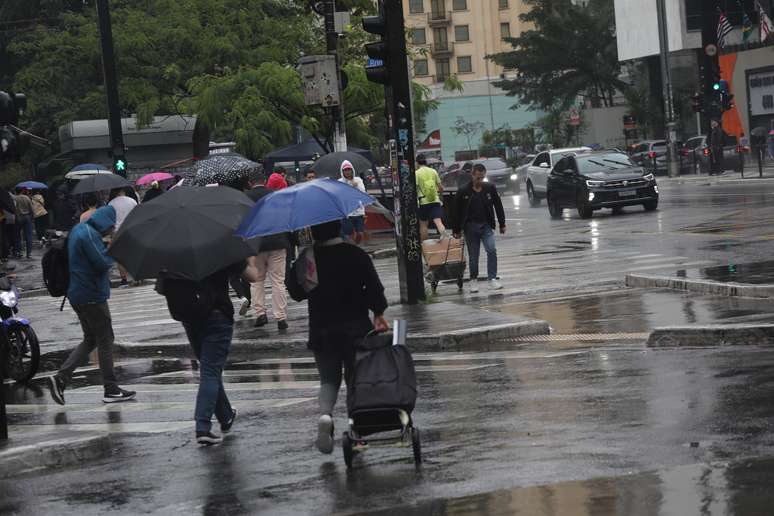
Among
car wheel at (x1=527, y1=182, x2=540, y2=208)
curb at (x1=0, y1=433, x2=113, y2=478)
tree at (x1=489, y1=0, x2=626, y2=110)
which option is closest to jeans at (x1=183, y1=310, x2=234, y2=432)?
curb at (x1=0, y1=433, x2=113, y2=478)

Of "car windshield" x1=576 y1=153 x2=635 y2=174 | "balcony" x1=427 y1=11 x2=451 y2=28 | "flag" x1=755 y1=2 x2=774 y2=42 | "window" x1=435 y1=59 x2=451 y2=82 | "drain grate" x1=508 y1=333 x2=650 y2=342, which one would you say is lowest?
"drain grate" x1=508 y1=333 x2=650 y2=342

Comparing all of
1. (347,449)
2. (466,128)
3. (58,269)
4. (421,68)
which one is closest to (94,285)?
(58,269)

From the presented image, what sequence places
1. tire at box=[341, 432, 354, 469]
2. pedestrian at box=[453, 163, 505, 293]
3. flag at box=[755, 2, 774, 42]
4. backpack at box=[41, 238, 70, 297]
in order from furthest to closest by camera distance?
1. flag at box=[755, 2, 774, 42]
2. pedestrian at box=[453, 163, 505, 293]
3. backpack at box=[41, 238, 70, 297]
4. tire at box=[341, 432, 354, 469]

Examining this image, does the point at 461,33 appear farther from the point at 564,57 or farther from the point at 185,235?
the point at 185,235

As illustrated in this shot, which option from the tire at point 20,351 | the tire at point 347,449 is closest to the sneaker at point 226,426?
the tire at point 347,449

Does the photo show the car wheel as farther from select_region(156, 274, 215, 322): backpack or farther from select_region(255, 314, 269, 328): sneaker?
select_region(156, 274, 215, 322): backpack

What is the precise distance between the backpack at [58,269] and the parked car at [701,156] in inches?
1625

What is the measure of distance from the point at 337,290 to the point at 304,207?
55 cm

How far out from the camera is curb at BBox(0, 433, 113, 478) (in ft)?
32.7

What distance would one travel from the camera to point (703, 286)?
1770cm

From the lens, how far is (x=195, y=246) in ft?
33.7

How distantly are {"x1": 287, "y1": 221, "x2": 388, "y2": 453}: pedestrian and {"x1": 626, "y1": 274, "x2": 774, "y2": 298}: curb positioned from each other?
27.1 ft

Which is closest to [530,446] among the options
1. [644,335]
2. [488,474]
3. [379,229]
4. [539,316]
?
[488,474]

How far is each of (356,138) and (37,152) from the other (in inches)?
1019
